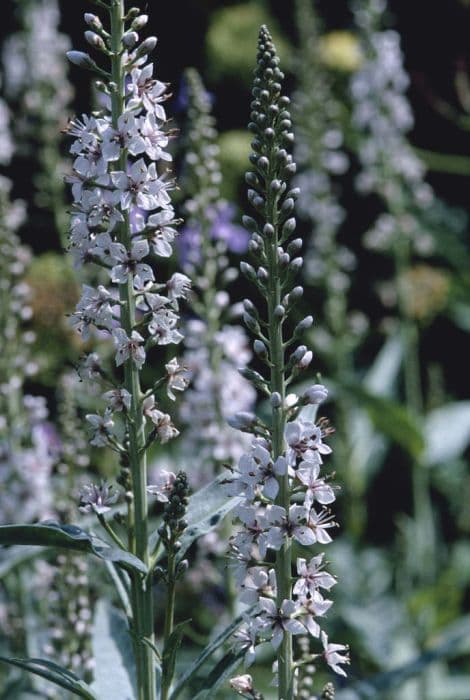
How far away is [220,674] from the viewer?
2158 mm

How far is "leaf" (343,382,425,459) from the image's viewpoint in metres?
5.23

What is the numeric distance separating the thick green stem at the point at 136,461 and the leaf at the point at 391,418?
3.10 meters

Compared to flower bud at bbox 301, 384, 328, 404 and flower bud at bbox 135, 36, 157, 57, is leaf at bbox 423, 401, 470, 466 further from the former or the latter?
flower bud at bbox 135, 36, 157, 57

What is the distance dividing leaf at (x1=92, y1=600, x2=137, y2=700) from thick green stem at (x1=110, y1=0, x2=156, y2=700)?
0.91 feet

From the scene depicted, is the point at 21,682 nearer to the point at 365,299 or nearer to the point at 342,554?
the point at 342,554

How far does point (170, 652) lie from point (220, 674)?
0.47 feet

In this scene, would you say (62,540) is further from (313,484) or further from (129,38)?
(129,38)

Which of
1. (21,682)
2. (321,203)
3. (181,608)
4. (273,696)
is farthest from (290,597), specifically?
(321,203)

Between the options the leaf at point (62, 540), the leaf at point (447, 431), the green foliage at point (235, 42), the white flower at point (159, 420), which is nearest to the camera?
the leaf at point (62, 540)

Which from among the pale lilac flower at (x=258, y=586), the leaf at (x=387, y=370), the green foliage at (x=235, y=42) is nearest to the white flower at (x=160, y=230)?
the pale lilac flower at (x=258, y=586)

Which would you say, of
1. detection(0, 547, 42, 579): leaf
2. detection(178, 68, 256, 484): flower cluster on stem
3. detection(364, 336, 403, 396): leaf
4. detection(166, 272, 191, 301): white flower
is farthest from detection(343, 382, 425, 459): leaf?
detection(166, 272, 191, 301): white flower

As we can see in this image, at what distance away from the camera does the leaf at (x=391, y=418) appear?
5.23 m

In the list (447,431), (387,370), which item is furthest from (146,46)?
(387,370)

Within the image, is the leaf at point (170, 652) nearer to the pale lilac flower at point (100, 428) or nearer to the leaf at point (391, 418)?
the pale lilac flower at point (100, 428)
